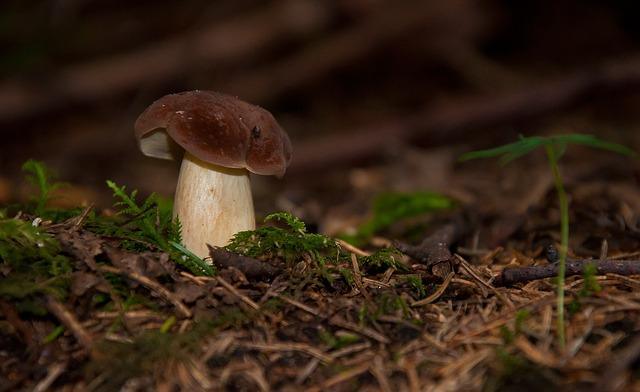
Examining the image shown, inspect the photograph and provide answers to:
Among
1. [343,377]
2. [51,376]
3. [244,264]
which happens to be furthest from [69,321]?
[343,377]

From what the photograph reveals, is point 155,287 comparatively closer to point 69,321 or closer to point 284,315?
point 69,321

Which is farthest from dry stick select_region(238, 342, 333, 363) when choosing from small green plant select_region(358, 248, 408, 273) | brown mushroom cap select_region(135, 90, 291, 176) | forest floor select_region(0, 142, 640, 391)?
brown mushroom cap select_region(135, 90, 291, 176)

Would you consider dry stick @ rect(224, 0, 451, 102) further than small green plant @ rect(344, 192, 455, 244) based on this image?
Yes

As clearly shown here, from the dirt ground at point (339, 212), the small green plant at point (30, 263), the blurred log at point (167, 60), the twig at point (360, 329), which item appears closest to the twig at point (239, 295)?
the dirt ground at point (339, 212)

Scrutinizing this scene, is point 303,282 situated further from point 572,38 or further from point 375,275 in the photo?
point 572,38

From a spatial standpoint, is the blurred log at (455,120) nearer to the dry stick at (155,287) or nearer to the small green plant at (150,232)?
the small green plant at (150,232)

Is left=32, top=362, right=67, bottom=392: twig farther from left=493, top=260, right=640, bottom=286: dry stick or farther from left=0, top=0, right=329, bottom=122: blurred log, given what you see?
left=0, top=0, right=329, bottom=122: blurred log
